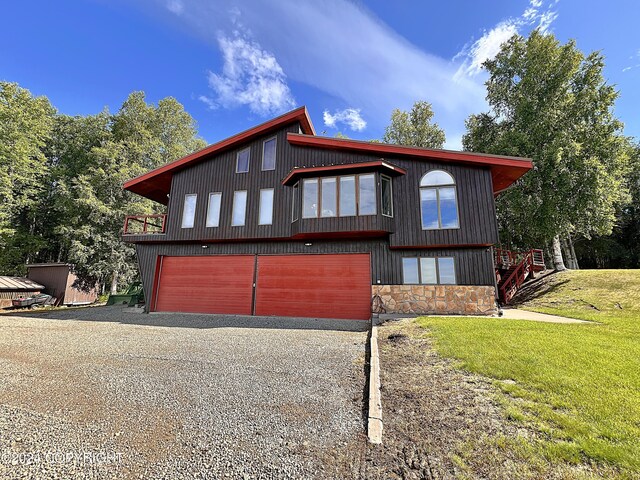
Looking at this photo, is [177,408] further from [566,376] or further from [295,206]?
[295,206]

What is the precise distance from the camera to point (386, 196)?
10977 millimetres

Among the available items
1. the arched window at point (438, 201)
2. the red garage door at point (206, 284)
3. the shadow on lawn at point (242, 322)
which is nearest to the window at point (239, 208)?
the red garage door at point (206, 284)

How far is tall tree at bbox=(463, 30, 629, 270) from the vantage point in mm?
15906

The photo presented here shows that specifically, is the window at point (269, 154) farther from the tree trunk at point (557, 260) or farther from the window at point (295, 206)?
the tree trunk at point (557, 260)

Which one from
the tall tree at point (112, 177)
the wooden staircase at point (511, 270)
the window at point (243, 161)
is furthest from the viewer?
the tall tree at point (112, 177)

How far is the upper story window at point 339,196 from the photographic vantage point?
10711 millimetres

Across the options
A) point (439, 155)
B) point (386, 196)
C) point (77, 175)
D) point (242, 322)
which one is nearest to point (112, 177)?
point (77, 175)

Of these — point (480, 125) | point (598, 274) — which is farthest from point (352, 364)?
point (480, 125)

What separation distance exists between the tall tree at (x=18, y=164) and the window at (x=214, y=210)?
16.8m

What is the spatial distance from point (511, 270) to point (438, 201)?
815 cm

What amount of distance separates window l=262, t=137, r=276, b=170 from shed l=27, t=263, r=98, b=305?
17573 mm

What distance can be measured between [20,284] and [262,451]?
24631 mm

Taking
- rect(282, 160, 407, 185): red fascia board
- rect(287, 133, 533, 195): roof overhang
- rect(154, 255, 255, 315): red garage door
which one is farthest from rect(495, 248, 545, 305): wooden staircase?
rect(154, 255, 255, 315): red garage door

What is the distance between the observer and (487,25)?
49.1 feet
